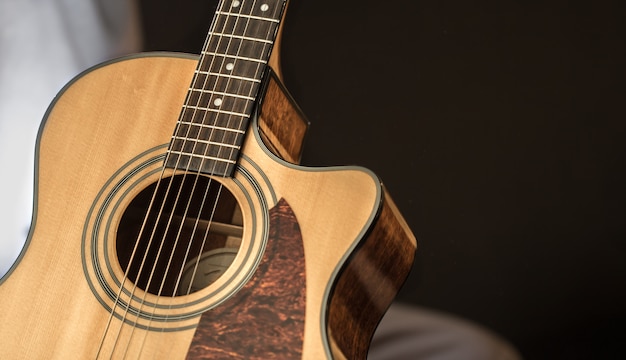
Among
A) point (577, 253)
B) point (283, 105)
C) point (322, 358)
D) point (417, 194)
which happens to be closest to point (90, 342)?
point (322, 358)

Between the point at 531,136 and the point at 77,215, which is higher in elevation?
the point at 531,136

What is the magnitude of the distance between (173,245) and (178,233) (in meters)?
0.07

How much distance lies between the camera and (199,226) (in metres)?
1.12

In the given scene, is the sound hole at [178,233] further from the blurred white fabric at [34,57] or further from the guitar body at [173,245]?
the blurred white fabric at [34,57]

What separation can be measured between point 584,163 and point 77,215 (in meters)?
1.03

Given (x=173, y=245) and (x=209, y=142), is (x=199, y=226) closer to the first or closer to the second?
(x=173, y=245)

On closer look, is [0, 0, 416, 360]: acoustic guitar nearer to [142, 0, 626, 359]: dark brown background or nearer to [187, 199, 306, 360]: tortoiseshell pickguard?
[187, 199, 306, 360]: tortoiseshell pickguard

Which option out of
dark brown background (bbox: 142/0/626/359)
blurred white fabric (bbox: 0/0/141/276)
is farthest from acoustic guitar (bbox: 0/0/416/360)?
blurred white fabric (bbox: 0/0/141/276)

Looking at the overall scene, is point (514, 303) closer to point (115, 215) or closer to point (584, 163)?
point (584, 163)

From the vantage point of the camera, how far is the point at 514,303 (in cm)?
159

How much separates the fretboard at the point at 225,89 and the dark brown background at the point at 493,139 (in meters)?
0.62

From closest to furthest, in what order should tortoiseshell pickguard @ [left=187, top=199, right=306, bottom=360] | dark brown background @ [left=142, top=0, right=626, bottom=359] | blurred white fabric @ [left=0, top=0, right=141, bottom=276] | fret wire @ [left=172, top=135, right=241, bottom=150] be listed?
tortoiseshell pickguard @ [left=187, top=199, right=306, bottom=360] < fret wire @ [left=172, top=135, right=241, bottom=150] < dark brown background @ [left=142, top=0, right=626, bottom=359] < blurred white fabric @ [left=0, top=0, right=141, bottom=276]

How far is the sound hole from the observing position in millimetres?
1049

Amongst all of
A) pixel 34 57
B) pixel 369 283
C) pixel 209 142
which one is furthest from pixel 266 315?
pixel 34 57
